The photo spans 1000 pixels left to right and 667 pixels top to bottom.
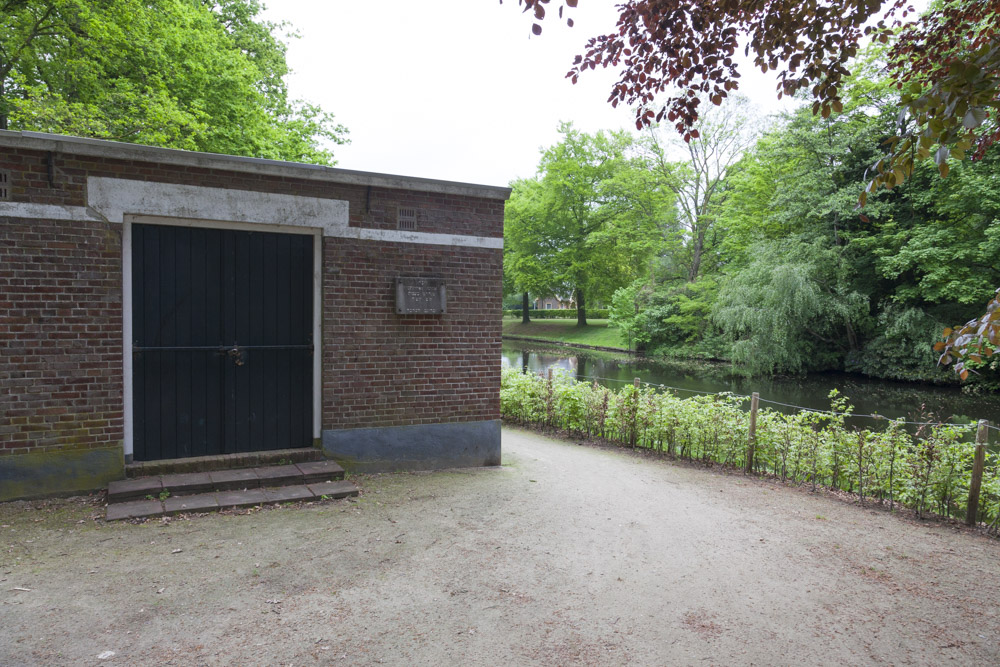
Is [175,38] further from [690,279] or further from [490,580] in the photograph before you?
[690,279]

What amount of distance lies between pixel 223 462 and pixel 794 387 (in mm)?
19204

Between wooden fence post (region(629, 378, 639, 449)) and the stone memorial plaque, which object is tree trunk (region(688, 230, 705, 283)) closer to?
wooden fence post (region(629, 378, 639, 449))

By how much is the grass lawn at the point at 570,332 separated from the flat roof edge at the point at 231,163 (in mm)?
28081

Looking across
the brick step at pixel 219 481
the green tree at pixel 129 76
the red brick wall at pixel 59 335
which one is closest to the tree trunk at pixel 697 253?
the green tree at pixel 129 76

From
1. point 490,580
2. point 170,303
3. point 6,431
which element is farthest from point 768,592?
point 6,431

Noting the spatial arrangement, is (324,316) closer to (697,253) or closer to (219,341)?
(219,341)

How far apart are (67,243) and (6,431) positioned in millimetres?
1651

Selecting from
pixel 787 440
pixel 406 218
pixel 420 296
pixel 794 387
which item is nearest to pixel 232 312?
pixel 420 296

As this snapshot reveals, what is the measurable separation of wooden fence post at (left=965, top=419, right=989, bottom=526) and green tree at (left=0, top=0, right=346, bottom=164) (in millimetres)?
14074

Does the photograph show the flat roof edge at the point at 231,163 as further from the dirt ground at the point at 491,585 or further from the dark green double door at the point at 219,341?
the dirt ground at the point at 491,585

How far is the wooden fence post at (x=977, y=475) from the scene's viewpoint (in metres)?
5.78

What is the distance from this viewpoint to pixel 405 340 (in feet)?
21.8

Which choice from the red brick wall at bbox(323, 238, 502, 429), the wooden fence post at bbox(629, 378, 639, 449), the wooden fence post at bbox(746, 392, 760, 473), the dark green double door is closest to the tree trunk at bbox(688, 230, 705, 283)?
the wooden fence post at bbox(629, 378, 639, 449)

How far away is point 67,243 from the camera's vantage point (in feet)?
16.8
